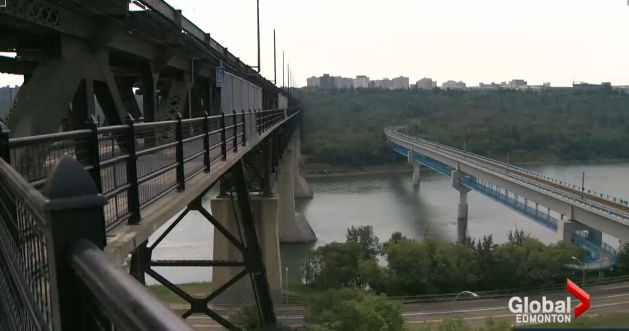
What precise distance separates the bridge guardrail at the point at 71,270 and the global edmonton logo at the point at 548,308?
21.6m

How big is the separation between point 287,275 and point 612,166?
2491 inches

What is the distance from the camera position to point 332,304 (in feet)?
59.1

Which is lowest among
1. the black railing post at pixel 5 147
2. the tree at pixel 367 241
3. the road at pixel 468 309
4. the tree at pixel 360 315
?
the road at pixel 468 309

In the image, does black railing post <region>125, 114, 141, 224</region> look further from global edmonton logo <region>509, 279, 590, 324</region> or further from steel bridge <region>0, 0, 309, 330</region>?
global edmonton logo <region>509, 279, 590, 324</region>

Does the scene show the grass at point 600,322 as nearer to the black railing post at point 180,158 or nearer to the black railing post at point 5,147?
the black railing post at point 180,158

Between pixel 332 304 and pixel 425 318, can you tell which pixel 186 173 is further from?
pixel 425 318

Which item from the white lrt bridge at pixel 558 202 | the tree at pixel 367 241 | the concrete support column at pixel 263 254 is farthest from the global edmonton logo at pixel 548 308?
the concrete support column at pixel 263 254

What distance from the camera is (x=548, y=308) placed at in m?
22.4

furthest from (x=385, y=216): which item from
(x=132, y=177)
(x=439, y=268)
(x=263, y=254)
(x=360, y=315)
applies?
(x=132, y=177)

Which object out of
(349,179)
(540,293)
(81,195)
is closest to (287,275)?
(540,293)

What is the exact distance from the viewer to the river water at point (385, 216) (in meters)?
30.1

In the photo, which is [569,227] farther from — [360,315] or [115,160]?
[115,160]

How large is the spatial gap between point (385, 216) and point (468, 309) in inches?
733

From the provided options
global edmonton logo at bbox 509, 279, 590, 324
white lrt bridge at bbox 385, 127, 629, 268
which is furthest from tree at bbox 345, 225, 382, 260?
white lrt bridge at bbox 385, 127, 629, 268
